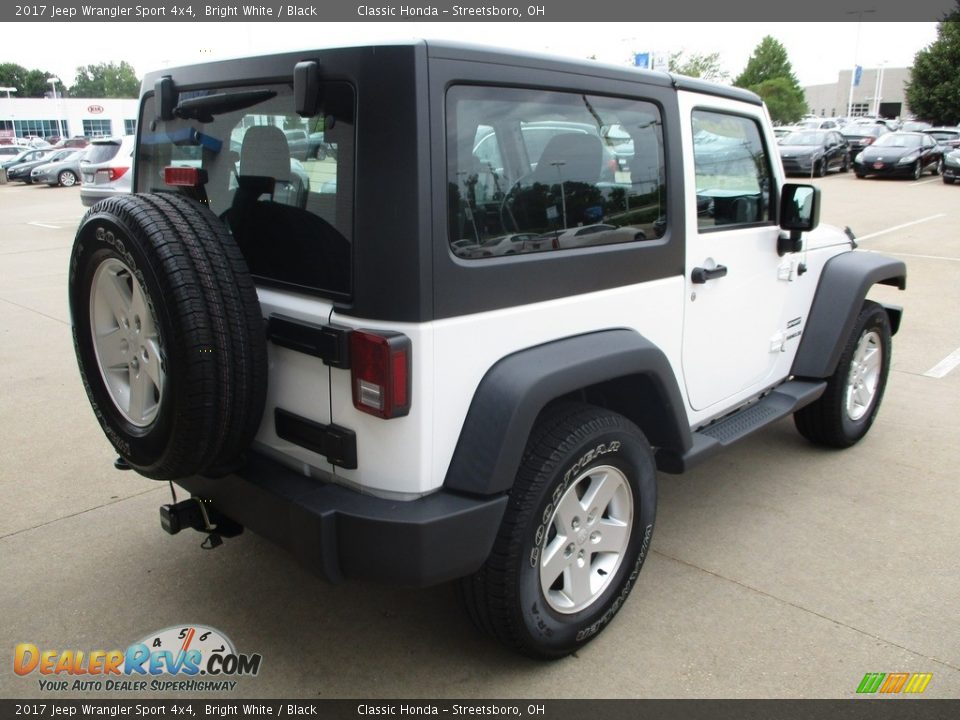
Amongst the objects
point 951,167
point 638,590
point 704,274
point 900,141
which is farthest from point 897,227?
point 638,590

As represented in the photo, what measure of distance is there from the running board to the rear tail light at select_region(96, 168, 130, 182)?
519 inches

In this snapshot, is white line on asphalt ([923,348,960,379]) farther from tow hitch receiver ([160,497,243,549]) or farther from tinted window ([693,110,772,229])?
tow hitch receiver ([160,497,243,549])

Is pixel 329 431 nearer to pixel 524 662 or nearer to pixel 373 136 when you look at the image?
pixel 373 136

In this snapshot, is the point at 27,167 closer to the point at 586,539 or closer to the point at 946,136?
the point at 586,539

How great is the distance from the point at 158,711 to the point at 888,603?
2.66 metres

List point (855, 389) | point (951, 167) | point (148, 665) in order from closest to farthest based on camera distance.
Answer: point (148, 665)
point (855, 389)
point (951, 167)

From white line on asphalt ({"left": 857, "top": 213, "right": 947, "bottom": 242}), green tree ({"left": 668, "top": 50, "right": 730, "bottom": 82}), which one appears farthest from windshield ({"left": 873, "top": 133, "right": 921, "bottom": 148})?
green tree ({"left": 668, "top": 50, "right": 730, "bottom": 82})

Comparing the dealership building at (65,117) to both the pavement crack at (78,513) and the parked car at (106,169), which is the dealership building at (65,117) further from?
the pavement crack at (78,513)

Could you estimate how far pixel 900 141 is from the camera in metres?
A: 23.2

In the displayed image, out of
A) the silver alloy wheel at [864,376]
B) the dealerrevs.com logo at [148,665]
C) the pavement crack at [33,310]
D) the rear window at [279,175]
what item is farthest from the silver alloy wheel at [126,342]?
the pavement crack at [33,310]

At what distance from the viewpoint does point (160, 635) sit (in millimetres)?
2811

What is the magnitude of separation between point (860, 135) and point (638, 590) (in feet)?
98.9

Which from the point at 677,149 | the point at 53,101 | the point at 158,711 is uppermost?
the point at 53,101

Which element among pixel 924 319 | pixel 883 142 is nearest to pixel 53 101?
pixel 883 142
